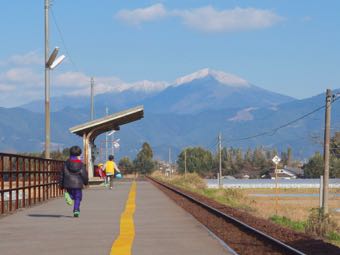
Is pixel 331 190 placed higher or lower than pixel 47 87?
lower

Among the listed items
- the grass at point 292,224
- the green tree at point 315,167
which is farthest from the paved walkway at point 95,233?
the green tree at point 315,167

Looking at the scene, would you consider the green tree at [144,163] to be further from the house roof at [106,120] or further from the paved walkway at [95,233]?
the paved walkway at [95,233]

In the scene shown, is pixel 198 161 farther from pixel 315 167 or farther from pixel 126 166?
pixel 315 167

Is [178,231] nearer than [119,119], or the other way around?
[178,231]

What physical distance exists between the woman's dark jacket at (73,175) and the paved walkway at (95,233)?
2.54 ft

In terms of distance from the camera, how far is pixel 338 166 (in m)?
118

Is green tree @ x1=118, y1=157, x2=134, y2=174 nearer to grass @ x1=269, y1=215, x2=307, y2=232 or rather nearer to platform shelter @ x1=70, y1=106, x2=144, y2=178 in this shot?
platform shelter @ x1=70, y1=106, x2=144, y2=178

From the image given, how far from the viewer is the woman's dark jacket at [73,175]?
55.0ft

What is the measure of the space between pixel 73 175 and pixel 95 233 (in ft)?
10.6

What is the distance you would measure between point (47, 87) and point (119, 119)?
7.30m

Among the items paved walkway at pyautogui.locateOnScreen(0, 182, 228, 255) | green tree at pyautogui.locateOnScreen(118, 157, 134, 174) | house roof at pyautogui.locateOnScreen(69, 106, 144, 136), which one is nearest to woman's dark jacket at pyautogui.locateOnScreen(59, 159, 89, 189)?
paved walkway at pyautogui.locateOnScreen(0, 182, 228, 255)

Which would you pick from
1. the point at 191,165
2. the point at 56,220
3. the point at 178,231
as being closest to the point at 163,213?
the point at 56,220

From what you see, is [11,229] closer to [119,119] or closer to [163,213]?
[163,213]

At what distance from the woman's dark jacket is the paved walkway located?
774 millimetres
